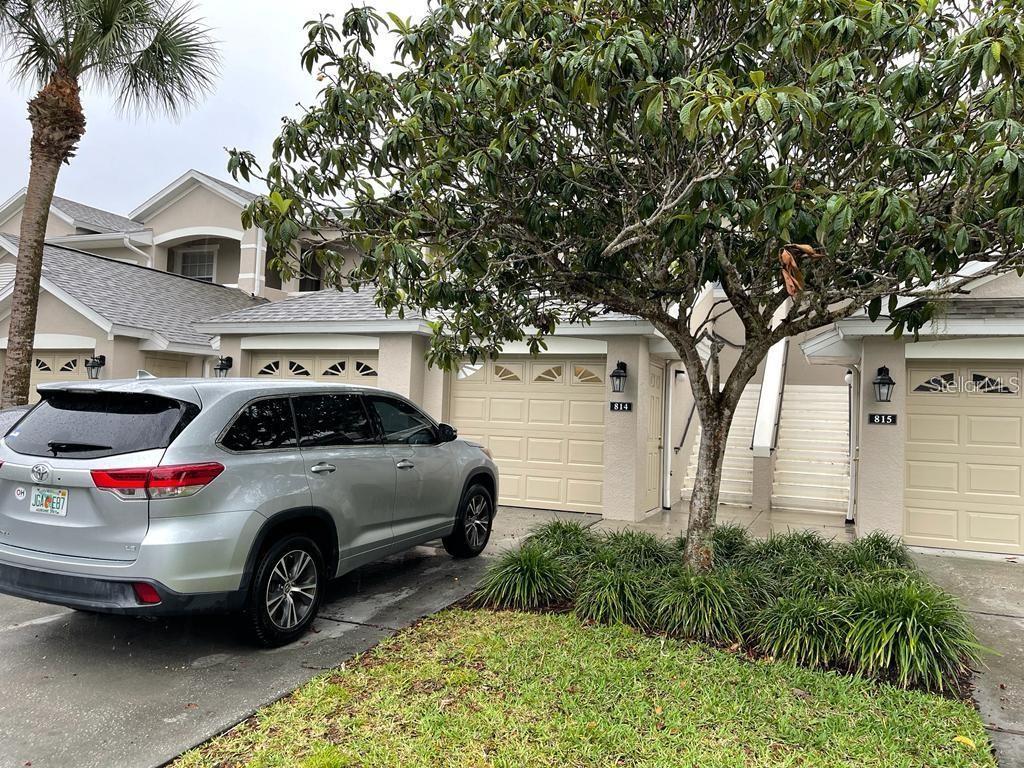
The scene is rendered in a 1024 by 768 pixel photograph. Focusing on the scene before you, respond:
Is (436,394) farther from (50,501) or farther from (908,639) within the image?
(908,639)

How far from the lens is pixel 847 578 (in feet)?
18.5

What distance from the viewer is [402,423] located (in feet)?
20.6

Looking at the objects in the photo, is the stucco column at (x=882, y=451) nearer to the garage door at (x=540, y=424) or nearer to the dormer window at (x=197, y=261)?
the garage door at (x=540, y=424)

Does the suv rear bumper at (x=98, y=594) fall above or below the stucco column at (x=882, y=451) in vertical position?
below

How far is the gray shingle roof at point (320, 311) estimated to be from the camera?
11062mm

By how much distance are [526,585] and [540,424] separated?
201 inches

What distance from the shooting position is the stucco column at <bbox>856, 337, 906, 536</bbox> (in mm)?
8484

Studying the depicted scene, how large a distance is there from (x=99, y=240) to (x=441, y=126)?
67.7 ft

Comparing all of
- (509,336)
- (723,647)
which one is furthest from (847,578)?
(509,336)

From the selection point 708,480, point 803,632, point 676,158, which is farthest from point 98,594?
point 676,158

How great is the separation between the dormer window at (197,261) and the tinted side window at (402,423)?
17.1 meters

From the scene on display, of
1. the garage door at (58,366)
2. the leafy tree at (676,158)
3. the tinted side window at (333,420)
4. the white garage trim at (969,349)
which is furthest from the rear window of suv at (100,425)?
the garage door at (58,366)

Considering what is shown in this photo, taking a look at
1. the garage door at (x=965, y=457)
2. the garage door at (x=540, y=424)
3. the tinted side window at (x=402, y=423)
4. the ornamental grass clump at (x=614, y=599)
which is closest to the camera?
the ornamental grass clump at (x=614, y=599)

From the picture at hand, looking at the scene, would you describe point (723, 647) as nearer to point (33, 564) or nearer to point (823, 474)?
point (33, 564)
